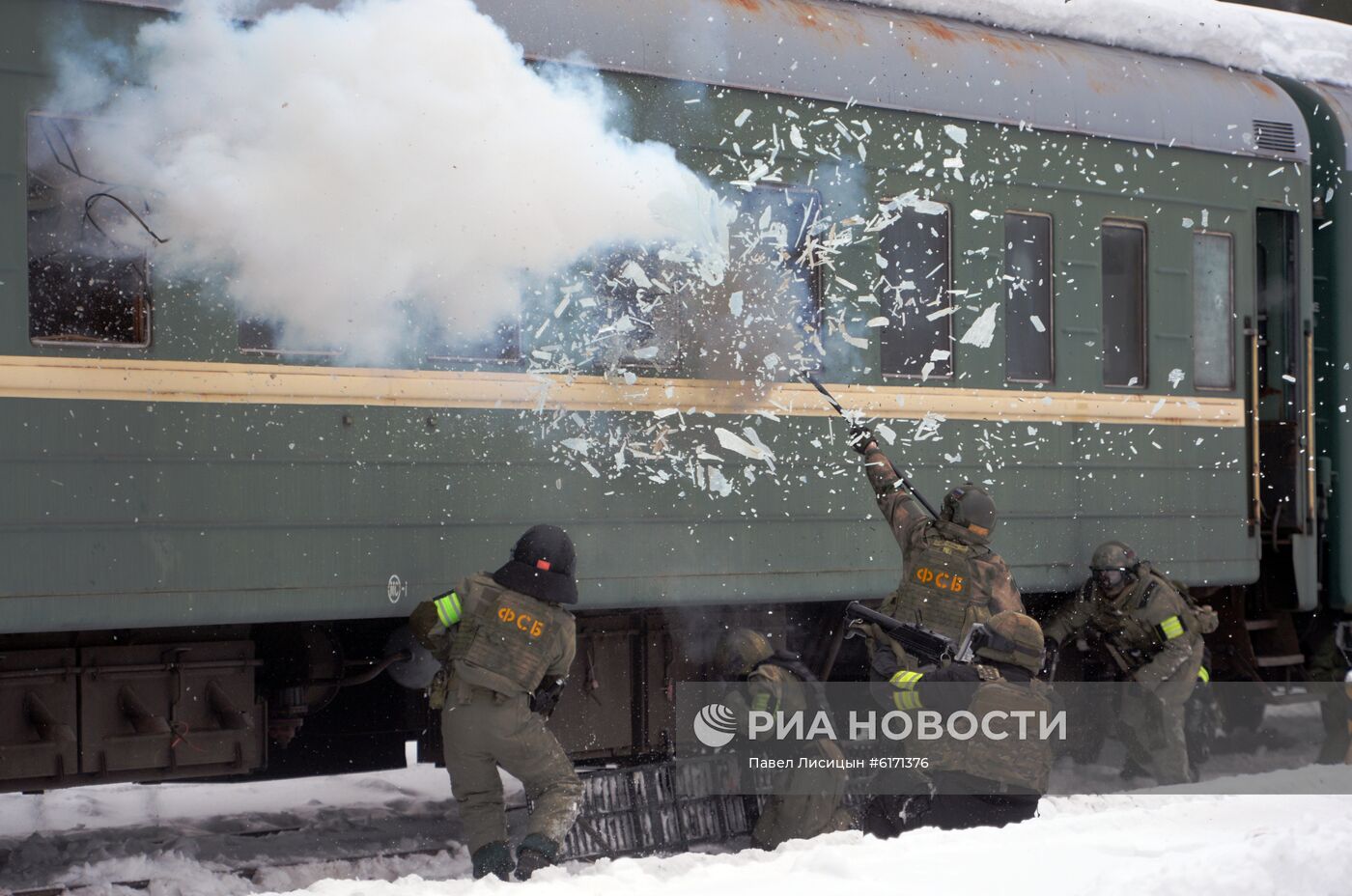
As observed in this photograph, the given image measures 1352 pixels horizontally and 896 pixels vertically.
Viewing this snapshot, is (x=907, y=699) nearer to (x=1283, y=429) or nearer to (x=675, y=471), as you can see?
(x=675, y=471)

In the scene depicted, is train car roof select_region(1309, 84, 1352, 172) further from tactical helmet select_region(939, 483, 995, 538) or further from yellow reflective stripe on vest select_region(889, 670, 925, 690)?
yellow reflective stripe on vest select_region(889, 670, 925, 690)

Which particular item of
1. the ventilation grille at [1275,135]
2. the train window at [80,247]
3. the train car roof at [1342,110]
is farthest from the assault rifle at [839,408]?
the train car roof at [1342,110]

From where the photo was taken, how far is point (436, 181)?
6.27 m

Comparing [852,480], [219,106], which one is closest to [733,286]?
[852,480]

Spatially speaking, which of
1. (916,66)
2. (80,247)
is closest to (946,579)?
(916,66)

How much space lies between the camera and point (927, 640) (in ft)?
22.4

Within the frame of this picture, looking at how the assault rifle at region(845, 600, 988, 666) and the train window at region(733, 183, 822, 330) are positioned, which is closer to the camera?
→ the assault rifle at region(845, 600, 988, 666)

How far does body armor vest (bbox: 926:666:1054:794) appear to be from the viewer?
6.67 m

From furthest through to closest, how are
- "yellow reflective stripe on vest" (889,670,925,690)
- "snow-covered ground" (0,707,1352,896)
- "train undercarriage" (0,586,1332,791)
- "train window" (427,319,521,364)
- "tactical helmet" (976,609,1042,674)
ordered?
"tactical helmet" (976,609,1042,674), "yellow reflective stripe on vest" (889,670,925,690), "train window" (427,319,521,364), "train undercarriage" (0,586,1332,791), "snow-covered ground" (0,707,1352,896)

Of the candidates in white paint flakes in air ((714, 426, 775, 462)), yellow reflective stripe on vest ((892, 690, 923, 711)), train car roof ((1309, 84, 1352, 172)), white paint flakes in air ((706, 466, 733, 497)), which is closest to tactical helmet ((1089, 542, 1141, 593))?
yellow reflective stripe on vest ((892, 690, 923, 711))

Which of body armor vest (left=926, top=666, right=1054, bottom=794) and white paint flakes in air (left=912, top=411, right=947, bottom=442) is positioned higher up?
white paint flakes in air (left=912, top=411, right=947, bottom=442)

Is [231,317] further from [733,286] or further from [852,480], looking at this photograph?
[852,480]

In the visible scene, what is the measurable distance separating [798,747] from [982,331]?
2.03 metres

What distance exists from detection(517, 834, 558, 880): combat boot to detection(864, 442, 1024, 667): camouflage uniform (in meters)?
1.62
